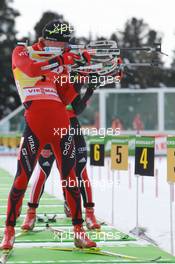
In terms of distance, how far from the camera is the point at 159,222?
28.0 feet

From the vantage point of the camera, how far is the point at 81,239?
6141 mm

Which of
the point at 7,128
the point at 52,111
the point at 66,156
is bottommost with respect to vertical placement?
the point at 7,128

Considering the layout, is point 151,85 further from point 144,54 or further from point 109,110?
point 144,54

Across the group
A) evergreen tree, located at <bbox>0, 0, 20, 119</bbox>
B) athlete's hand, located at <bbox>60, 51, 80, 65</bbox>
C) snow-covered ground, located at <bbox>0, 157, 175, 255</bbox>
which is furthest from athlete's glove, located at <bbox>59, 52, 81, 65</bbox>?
evergreen tree, located at <bbox>0, 0, 20, 119</bbox>

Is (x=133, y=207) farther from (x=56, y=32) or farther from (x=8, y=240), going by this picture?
(x=56, y=32)

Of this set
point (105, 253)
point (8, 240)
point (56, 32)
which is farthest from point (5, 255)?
point (56, 32)

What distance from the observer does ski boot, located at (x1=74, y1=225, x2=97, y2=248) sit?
6.11 meters

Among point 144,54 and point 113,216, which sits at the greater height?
point 144,54

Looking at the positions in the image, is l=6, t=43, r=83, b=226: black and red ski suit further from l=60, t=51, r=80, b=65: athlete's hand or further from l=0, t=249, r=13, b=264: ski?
l=0, t=249, r=13, b=264: ski

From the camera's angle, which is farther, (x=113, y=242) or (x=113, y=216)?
(x=113, y=216)

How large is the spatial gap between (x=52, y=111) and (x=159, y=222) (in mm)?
3149

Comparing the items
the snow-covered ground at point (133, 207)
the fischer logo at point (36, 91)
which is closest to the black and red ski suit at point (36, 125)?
the fischer logo at point (36, 91)

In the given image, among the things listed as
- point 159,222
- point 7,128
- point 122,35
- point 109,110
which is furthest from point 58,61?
point 122,35

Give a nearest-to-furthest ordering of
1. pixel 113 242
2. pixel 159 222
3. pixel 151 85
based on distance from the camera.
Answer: pixel 113 242 < pixel 159 222 < pixel 151 85
